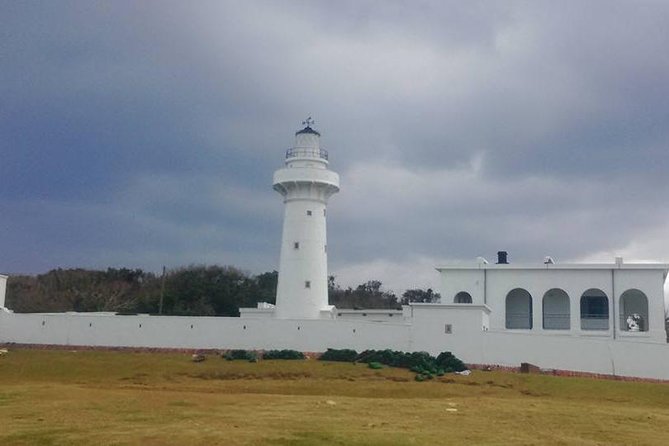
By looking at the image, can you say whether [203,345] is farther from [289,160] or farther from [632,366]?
[632,366]

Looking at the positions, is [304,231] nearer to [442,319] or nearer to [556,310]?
[442,319]

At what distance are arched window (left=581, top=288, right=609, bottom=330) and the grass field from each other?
10988 millimetres

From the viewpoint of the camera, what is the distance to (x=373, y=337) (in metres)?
37.0

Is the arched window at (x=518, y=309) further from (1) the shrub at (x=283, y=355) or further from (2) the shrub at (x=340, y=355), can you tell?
(1) the shrub at (x=283, y=355)

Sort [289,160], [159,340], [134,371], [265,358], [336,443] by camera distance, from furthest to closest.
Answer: [289,160] < [159,340] < [265,358] < [134,371] < [336,443]

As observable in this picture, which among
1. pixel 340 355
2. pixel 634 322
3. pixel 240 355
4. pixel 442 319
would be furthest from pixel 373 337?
pixel 634 322

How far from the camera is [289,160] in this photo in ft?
138

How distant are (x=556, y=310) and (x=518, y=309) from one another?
6.81 ft

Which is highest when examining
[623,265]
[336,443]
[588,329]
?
[623,265]

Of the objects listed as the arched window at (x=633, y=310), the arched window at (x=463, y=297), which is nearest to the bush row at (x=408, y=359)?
the arched window at (x=463, y=297)

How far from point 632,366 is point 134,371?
69.4 ft

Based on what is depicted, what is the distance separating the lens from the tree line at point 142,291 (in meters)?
54.2

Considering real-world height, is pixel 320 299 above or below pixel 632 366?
above

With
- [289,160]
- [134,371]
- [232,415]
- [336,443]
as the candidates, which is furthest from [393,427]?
[289,160]
